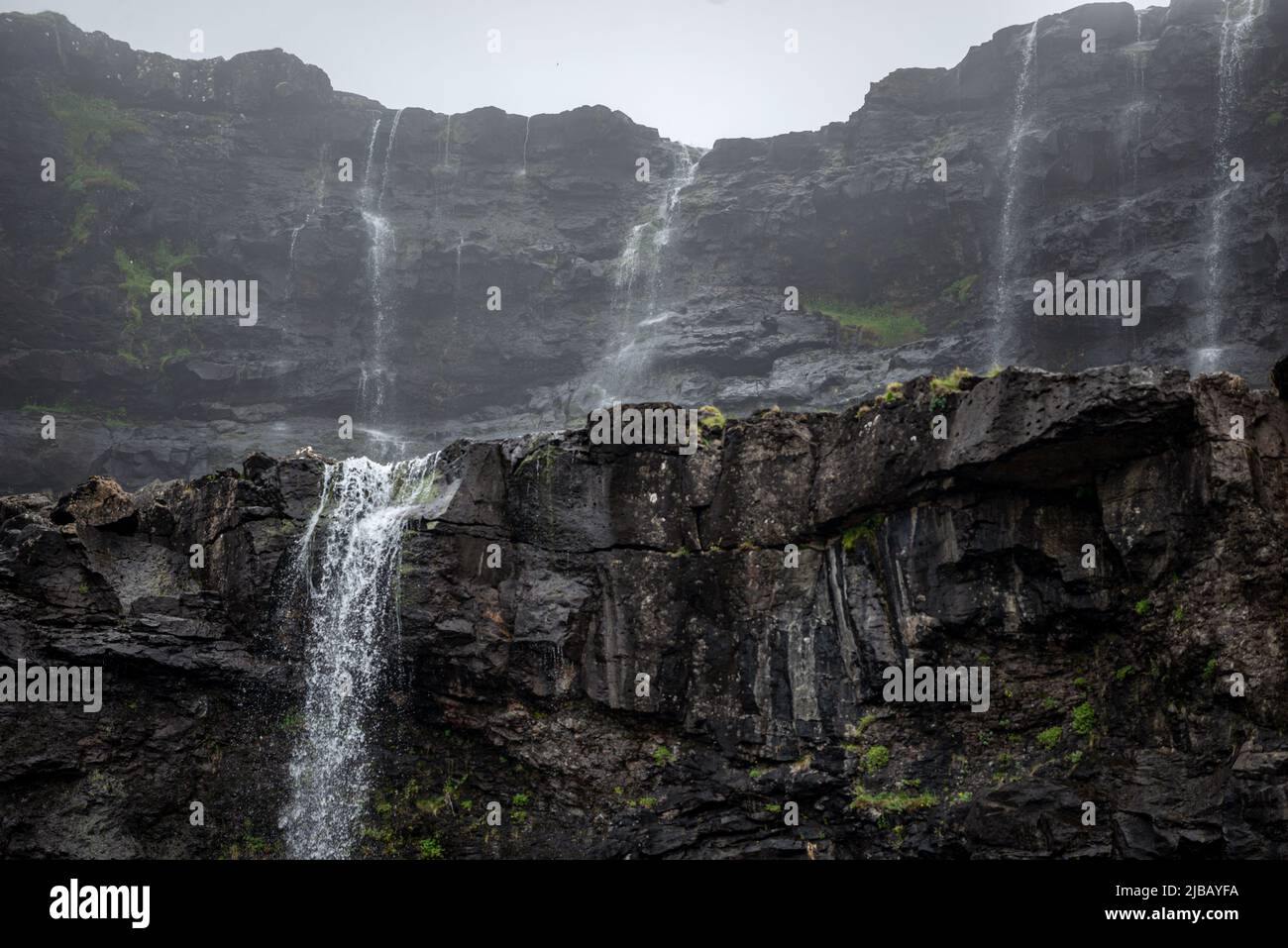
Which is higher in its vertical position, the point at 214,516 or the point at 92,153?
the point at 92,153

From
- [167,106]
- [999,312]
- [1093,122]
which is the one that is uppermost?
[167,106]

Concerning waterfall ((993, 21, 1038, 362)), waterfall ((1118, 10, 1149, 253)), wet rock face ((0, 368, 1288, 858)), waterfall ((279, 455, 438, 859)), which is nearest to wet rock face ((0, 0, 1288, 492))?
waterfall ((1118, 10, 1149, 253))

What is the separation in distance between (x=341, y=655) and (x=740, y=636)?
26.0 ft

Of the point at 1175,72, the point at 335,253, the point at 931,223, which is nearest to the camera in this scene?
the point at 1175,72

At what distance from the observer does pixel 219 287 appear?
41.1 m

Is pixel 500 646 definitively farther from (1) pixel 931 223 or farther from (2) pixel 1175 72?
(2) pixel 1175 72

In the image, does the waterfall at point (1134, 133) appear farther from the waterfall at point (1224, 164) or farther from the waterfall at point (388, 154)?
the waterfall at point (388, 154)

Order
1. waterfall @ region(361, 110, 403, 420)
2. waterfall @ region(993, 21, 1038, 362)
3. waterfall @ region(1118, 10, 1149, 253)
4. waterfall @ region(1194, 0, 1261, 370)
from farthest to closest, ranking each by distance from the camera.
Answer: waterfall @ region(361, 110, 403, 420) → waterfall @ region(993, 21, 1038, 362) → waterfall @ region(1118, 10, 1149, 253) → waterfall @ region(1194, 0, 1261, 370)

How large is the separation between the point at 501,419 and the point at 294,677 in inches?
750

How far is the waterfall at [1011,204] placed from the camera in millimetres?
35375

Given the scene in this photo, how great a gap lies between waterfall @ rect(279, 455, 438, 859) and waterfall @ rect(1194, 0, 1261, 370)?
918 inches

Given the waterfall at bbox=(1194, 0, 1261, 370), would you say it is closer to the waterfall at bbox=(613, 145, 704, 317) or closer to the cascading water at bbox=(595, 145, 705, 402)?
the cascading water at bbox=(595, 145, 705, 402)

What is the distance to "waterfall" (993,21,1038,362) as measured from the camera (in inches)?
1393

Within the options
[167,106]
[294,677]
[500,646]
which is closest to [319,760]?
[294,677]
